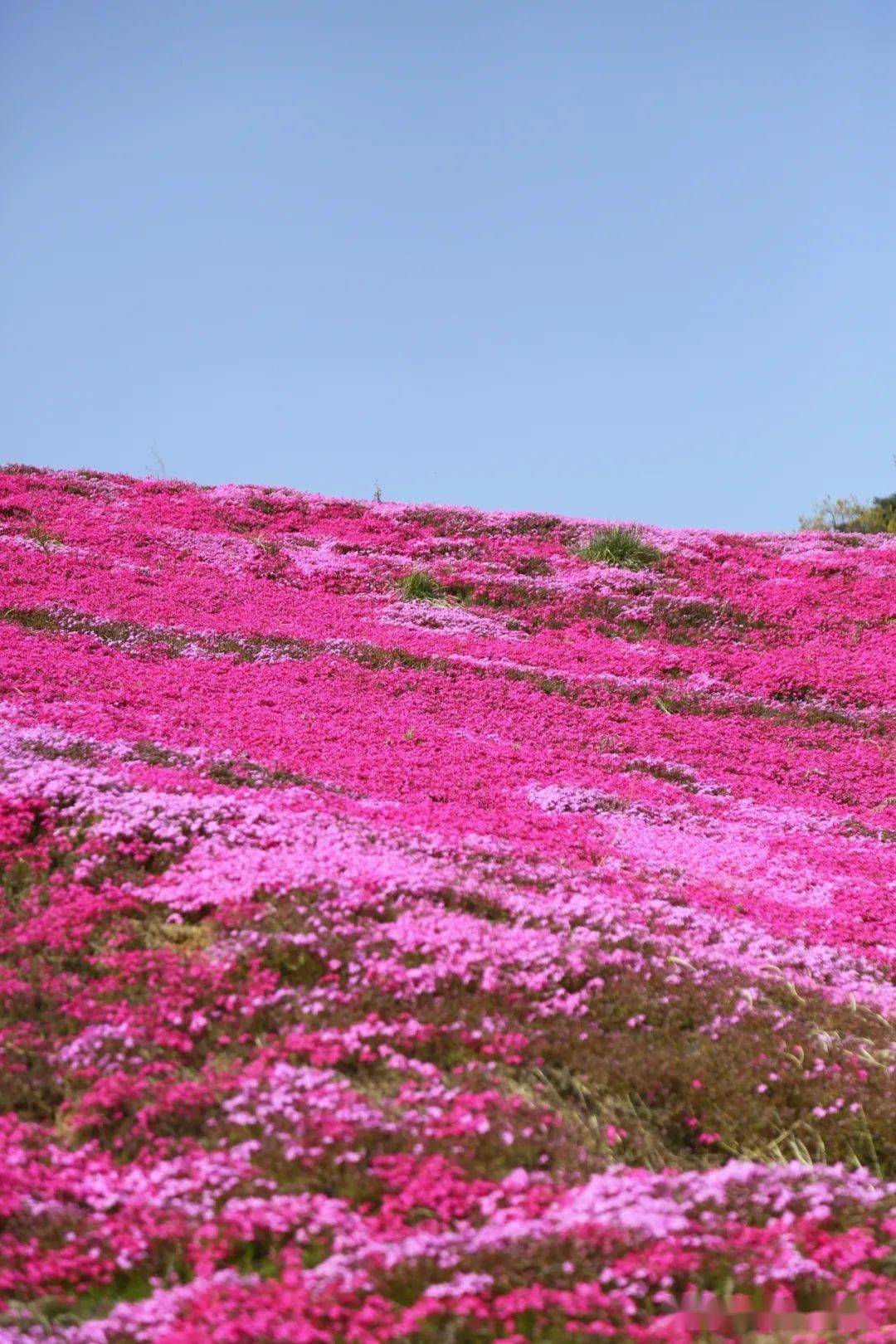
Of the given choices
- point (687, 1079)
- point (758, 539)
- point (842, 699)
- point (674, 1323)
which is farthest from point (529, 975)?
point (758, 539)

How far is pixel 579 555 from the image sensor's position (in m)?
29.5

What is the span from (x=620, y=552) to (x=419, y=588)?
687cm

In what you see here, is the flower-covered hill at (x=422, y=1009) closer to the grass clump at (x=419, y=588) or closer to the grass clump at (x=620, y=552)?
the grass clump at (x=419, y=588)

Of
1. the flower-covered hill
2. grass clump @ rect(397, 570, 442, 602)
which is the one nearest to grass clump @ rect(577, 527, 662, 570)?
grass clump @ rect(397, 570, 442, 602)

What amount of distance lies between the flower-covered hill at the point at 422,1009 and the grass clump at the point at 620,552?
11.1 m

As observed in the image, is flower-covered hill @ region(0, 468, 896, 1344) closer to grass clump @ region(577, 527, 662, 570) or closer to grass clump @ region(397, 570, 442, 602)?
grass clump @ region(397, 570, 442, 602)

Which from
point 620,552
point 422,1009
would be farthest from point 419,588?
point 422,1009

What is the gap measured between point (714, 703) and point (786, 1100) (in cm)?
1316

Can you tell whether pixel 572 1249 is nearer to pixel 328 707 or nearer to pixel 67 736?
pixel 67 736

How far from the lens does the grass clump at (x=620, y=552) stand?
2892cm

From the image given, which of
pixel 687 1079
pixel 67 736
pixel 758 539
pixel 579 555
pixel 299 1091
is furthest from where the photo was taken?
pixel 758 539

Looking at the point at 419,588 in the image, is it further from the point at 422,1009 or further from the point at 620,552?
the point at 422,1009

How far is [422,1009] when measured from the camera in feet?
23.2

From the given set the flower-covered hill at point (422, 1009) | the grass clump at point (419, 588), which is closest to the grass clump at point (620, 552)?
the grass clump at point (419, 588)
